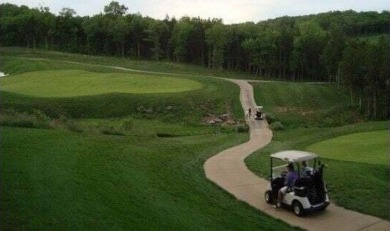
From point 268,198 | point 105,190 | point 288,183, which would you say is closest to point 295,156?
point 288,183

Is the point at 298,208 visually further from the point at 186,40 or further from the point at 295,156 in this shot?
the point at 186,40

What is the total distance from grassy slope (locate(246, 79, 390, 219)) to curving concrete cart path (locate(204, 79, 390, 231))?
67 cm

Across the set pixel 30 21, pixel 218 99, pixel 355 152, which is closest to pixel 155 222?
pixel 355 152

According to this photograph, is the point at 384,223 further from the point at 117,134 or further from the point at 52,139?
the point at 117,134

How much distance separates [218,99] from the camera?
5869 cm

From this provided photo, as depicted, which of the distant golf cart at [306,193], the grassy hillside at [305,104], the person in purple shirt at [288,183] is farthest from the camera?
the grassy hillside at [305,104]

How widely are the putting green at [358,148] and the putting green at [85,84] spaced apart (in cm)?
3100

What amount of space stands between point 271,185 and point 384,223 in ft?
13.9

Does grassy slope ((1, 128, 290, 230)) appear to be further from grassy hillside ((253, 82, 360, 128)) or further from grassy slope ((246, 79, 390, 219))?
grassy hillside ((253, 82, 360, 128))

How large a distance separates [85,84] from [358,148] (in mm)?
43695

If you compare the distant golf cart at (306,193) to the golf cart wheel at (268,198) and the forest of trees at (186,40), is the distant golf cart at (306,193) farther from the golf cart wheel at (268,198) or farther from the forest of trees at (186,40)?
the forest of trees at (186,40)

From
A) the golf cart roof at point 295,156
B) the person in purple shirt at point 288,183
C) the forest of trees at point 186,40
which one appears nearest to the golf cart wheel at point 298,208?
the person in purple shirt at point 288,183

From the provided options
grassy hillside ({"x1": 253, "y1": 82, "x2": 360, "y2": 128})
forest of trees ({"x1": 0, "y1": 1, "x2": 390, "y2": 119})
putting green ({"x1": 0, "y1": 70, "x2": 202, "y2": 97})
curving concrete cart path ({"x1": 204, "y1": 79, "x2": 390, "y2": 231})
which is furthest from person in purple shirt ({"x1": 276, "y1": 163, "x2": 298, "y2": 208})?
forest of trees ({"x1": 0, "y1": 1, "x2": 390, "y2": 119})

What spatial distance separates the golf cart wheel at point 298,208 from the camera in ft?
55.7
